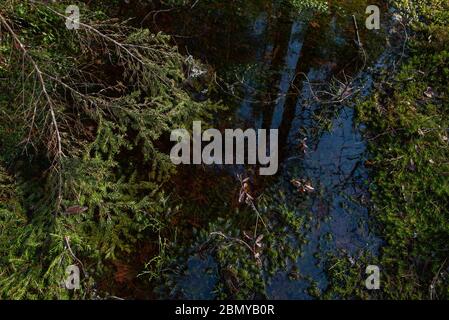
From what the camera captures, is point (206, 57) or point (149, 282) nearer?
point (149, 282)

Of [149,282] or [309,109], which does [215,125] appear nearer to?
[309,109]

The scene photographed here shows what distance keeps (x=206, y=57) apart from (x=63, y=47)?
6.98ft

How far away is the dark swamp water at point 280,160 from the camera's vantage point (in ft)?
15.4

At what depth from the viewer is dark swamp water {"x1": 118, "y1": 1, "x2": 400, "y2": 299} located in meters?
4.68

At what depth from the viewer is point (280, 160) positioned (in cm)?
567

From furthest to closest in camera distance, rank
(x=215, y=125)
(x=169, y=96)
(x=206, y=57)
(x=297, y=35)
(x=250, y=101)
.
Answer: (x=297, y=35) → (x=206, y=57) → (x=250, y=101) → (x=215, y=125) → (x=169, y=96)

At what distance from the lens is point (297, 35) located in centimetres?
749

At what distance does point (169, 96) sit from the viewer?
218 inches

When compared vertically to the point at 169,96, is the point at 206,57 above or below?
above

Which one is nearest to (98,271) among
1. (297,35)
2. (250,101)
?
(250,101)

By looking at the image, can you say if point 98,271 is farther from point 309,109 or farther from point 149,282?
point 309,109
